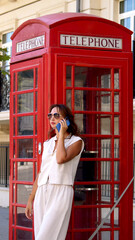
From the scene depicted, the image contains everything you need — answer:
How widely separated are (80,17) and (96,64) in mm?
578

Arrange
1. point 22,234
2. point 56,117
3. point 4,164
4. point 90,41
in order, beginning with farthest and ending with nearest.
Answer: point 4,164, point 22,234, point 90,41, point 56,117

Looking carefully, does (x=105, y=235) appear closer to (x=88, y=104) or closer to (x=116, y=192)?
(x=116, y=192)

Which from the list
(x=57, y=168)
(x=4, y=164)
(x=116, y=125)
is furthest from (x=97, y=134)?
(x=4, y=164)

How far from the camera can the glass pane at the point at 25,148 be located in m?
6.47

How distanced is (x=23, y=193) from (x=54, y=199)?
5.06 feet

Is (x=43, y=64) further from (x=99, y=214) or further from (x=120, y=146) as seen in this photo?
(x=99, y=214)

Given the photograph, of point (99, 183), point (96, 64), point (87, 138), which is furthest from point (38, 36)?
point (99, 183)

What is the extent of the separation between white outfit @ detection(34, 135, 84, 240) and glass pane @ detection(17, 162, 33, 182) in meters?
1.21

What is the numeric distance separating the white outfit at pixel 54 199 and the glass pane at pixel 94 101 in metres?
1.10

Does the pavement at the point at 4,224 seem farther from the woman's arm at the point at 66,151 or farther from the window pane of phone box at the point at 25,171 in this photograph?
the woman's arm at the point at 66,151

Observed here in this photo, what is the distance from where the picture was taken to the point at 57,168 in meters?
5.12

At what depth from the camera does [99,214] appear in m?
6.34

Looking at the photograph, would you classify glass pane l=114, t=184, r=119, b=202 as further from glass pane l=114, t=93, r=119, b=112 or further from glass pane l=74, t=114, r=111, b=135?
glass pane l=114, t=93, r=119, b=112

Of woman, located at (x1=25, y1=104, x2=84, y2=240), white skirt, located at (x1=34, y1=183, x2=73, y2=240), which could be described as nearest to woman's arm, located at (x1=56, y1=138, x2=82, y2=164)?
woman, located at (x1=25, y1=104, x2=84, y2=240)
